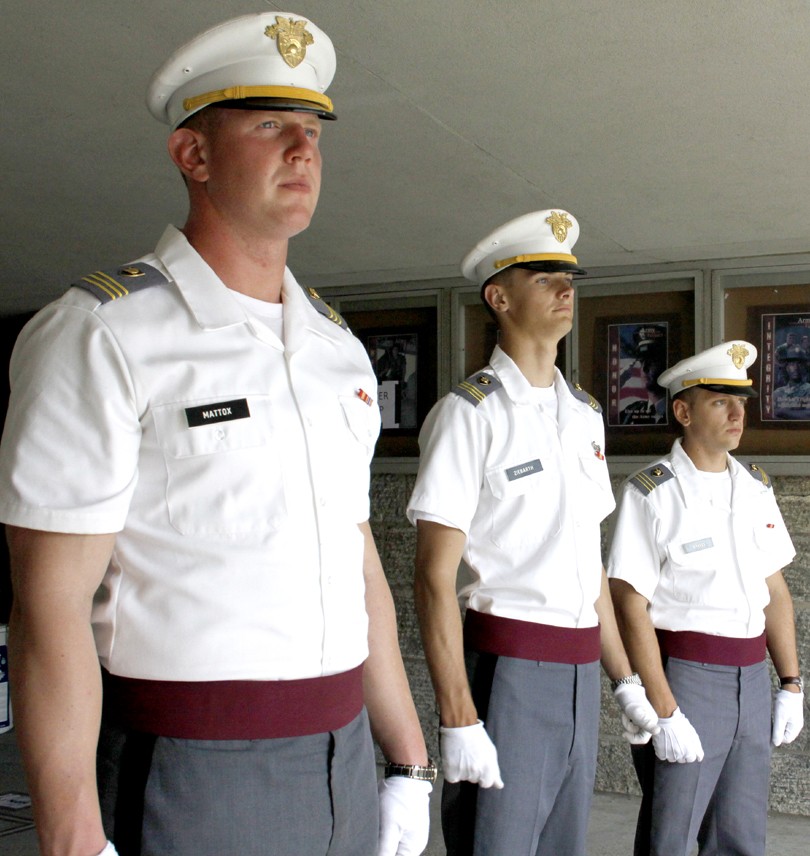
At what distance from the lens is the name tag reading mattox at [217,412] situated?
1.29 m

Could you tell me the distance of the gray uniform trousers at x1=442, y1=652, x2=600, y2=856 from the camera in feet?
7.93

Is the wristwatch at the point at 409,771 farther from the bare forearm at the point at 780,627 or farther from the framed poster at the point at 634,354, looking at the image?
the framed poster at the point at 634,354

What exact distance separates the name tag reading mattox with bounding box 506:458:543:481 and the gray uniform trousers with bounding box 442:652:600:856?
17.0 inches

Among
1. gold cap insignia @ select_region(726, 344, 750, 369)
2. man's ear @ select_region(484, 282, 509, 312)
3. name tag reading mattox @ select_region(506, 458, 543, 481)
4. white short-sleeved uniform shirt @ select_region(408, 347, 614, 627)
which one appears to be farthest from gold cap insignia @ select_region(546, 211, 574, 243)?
gold cap insignia @ select_region(726, 344, 750, 369)

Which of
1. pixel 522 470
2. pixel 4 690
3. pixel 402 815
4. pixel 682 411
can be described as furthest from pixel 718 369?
pixel 4 690

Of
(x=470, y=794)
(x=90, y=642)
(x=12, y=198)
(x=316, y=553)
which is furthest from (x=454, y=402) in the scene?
(x=12, y=198)

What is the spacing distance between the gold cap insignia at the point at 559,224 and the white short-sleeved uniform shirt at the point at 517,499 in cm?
46

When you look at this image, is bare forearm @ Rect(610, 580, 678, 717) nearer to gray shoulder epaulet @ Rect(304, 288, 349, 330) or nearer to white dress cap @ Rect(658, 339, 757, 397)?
white dress cap @ Rect(658, 339, 757, 397)

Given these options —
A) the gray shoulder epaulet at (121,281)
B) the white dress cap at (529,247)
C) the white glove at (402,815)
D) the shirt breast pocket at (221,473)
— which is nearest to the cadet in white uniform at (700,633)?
the white dress cap at (529,247)

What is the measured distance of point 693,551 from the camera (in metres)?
3.37

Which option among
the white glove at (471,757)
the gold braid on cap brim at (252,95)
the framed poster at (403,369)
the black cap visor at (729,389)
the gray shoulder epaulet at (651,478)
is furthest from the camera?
the framed poster at (403,369)

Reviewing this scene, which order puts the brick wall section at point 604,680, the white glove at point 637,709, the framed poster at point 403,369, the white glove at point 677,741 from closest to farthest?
the white glove at point 637,709, the white glove at point 677,741, the brick wall section at point 604,680, the framed poster at point 403,369

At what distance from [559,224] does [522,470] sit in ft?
2.53

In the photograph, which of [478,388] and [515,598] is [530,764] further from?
[478,388]
